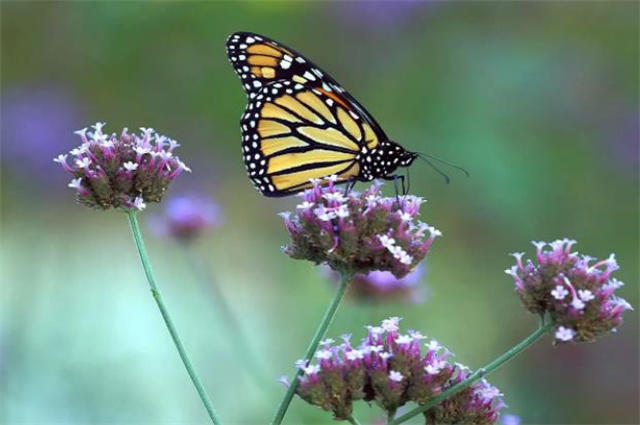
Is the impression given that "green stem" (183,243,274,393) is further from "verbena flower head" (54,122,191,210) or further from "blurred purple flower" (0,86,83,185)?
"verbena flower head" (54,122,191,210)

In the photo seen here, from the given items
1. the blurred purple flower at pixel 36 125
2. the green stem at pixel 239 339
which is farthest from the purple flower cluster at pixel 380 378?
the blurred purple flower at pixel 36 125

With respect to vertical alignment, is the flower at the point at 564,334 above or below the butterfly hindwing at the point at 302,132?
below

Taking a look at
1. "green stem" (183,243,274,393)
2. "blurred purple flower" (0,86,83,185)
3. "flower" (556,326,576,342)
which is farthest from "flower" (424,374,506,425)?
"blurred purple flower" (0,86,83,185)

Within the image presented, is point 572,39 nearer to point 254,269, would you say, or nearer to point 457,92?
point 457,92

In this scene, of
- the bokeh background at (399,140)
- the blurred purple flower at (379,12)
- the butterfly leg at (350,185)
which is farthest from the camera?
the blurred purple flower at (379,12)

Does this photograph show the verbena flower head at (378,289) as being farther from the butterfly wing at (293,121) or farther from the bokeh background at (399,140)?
the butterfly wing at (293,121)
